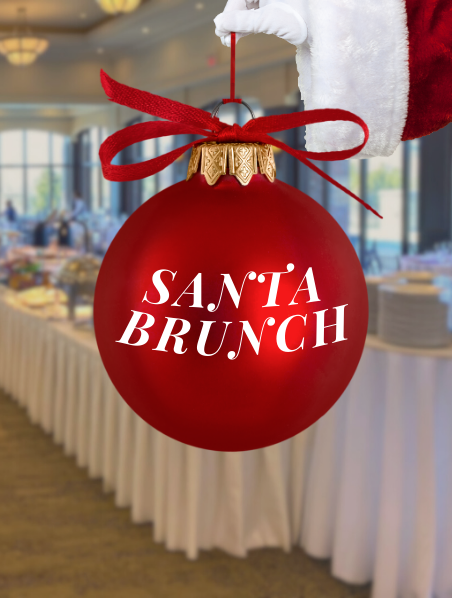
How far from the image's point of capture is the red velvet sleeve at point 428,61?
0.55 m

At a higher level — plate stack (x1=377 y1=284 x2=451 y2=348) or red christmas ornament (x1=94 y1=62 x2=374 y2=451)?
red christmas ornament (x1=94 y1=62 x2=374 y2=451)

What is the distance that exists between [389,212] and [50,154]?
916 cm

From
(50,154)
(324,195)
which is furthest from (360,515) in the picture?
(50,154)

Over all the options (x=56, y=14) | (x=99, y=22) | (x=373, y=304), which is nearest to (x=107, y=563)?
(x=373, y=304)

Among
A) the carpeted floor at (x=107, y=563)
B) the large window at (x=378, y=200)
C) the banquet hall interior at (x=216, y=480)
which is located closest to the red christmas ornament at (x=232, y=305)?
the banquet hall interior at (x=216, y=480)

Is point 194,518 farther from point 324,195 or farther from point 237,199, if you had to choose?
point 324,195

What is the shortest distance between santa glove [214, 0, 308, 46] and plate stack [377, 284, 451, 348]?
4.34ft

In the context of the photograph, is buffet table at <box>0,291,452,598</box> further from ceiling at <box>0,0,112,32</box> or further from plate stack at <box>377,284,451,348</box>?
ceiling at <box>0,0,112,32</box>

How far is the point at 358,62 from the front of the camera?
53cm

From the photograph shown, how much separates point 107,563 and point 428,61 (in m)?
1.94

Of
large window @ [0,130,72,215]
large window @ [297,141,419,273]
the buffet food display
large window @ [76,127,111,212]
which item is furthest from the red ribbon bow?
large window @ [0,130,72,215]

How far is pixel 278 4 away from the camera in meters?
0.51

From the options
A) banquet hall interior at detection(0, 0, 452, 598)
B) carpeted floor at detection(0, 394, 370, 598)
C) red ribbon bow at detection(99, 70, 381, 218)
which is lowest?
carpeted floor at detection(0, 394, 370, 598)

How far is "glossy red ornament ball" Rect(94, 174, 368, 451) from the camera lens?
1.43ft
